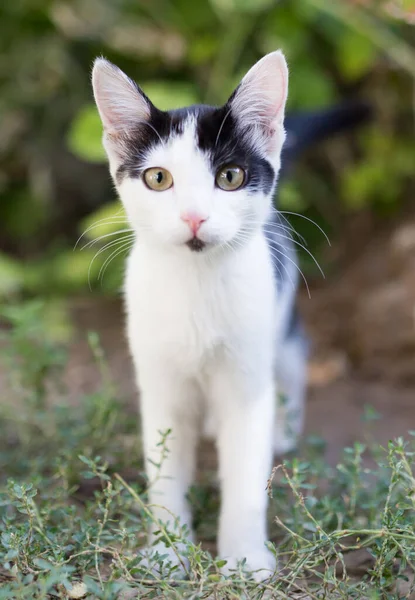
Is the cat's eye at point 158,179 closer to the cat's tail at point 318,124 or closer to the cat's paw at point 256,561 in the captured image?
the cat's paw at point 256,561

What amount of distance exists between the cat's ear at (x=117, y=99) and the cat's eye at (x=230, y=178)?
0.19 meters

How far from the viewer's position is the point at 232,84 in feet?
9.80

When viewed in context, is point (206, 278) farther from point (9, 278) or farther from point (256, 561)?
point (9, 278)

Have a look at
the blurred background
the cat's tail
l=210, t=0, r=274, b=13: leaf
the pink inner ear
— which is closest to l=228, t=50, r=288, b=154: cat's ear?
the pink inner ear

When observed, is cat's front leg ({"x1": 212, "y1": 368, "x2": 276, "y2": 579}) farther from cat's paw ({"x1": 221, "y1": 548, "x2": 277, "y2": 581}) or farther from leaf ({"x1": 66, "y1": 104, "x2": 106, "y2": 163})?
leaf ({"x1": 66, "y1": 104, "x2": 106, "y2": 163})

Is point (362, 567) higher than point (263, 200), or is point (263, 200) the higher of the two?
point (263, 200)

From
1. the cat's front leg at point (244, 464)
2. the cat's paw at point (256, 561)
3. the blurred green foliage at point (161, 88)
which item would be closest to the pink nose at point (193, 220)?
the cat's front leg at point (244, 464)

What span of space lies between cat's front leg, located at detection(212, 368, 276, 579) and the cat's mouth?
33 centimetres

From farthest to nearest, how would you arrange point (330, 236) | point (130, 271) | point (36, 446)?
point (330, 236), point (36, 446), point (130, 271)

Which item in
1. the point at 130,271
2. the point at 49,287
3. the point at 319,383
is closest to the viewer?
the point at 130,271

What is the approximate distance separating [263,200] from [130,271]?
36 centimetres

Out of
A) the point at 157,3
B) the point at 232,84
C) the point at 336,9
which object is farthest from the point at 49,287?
the point at 336,9

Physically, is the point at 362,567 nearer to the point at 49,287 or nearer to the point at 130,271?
the point at 130,271

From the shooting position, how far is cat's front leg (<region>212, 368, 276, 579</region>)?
1540mm
